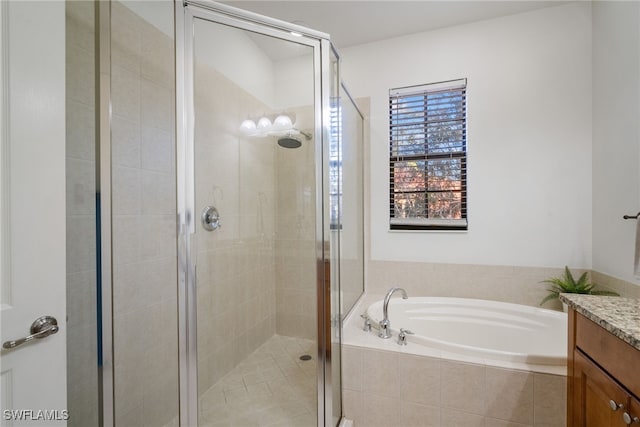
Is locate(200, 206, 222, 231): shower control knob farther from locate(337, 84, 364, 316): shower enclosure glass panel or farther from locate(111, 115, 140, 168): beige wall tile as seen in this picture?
locate(337, 84, 364, 316): shower enclosure glass panel

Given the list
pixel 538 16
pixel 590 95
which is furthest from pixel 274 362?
pixel 538 16

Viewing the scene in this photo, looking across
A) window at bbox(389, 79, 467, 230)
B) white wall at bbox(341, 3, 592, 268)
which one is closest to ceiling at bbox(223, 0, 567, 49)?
white wall at bbox(341, 3, 592, 268)

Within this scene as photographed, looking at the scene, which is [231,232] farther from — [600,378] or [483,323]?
[483,323]

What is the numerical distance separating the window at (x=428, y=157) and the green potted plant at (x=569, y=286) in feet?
2.32

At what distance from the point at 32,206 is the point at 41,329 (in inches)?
13.9

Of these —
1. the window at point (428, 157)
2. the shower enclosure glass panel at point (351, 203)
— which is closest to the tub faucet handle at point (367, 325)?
the shower enclosure glass panel at point (351, 203)

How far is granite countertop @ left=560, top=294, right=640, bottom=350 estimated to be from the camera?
733mm

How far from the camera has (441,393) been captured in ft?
4.70

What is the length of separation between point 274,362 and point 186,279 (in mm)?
697

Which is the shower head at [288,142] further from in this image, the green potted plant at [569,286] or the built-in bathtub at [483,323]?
the green potted plant at [569,286]

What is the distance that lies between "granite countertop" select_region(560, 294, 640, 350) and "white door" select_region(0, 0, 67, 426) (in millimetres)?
1565

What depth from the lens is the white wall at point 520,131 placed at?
2070 millimetres

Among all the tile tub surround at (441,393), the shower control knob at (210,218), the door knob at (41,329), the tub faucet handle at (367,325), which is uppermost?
the shower control knob at (210,218)

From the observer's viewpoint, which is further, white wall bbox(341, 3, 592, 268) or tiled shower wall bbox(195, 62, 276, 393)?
white wall bbox(341, 3, 592, 268)
